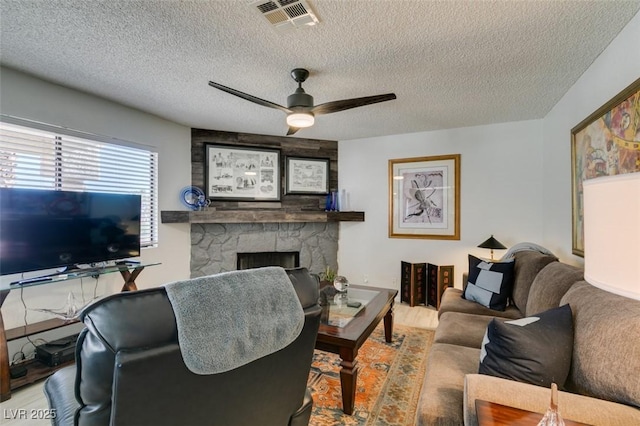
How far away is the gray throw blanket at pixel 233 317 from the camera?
2.70 ft

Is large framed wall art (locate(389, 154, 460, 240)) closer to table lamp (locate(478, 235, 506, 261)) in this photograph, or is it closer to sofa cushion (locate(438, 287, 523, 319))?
table lamp (locate(478, 235, 506, 261))

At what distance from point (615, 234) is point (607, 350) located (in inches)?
28.8

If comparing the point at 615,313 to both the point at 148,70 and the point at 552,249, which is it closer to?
the point at 552,249

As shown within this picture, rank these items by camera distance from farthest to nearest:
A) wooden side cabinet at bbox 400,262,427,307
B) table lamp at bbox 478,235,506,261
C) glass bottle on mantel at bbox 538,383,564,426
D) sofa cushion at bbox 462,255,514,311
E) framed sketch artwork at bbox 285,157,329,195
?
framed sketch artwork at bbox 285,157,329,195, wooden side cabinet at bbox 400,262,427,307, table lamp at bbox 478,235,506,261, sofa cushion at bbox 462,255,514,311, glass bottle on mantel at bbox 538,383,564,426

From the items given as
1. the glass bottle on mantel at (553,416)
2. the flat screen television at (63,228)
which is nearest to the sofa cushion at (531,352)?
the glass bottle on mantel at (553,416)

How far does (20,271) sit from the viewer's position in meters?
2.24

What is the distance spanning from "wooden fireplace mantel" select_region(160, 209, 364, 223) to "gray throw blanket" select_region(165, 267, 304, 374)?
3043 millimetres

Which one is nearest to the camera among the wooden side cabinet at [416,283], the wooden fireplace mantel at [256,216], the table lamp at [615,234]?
the table lamp at [615,234]

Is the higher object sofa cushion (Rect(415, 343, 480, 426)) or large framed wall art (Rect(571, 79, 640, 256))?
large framed wall art (Rect(571, 79, 640, 256))

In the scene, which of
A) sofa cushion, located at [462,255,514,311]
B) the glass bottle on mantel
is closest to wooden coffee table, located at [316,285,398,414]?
sofa cushion, located at [462,255,514,311]

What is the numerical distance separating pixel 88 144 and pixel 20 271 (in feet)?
4.52

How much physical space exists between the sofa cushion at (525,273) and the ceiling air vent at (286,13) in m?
2.48

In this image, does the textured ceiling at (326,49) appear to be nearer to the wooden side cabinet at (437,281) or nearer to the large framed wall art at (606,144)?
the large framed wall art at (606,144)

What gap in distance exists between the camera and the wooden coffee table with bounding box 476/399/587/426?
95 cm
